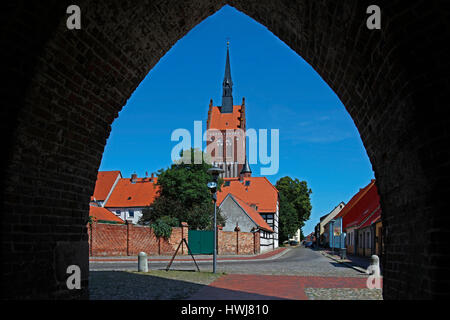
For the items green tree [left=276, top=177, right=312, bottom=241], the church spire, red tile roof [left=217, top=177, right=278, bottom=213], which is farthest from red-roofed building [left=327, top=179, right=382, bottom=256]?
the church spire

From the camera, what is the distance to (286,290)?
10031mm

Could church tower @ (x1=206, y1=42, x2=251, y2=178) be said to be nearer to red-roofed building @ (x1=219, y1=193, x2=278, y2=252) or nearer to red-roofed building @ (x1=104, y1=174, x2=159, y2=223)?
red-roofed building @ (x1=104, y1=174, x2=159, y2=223)

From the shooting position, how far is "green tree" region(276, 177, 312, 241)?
60875 mm

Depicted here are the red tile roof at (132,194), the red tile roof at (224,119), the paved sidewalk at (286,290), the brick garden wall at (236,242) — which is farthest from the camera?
the red tile roof at (224,119)

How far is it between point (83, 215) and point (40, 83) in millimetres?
1698

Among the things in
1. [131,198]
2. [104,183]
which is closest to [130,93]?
[131,198]

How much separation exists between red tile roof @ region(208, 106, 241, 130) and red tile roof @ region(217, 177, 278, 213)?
85.8 ft

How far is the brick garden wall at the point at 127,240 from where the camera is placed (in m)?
26.5

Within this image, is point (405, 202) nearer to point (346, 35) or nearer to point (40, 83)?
point (346, 35)

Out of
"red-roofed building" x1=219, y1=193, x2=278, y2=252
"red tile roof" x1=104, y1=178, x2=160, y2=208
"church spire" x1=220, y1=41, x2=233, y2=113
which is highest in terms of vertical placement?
"church spire" x1=220, y1=41, x2=233, y2=113

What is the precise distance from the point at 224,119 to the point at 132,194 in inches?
1244

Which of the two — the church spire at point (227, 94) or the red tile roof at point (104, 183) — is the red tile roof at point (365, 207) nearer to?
the red tile roof at point (104, 183)

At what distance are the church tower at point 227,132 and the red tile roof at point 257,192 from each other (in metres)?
19.7

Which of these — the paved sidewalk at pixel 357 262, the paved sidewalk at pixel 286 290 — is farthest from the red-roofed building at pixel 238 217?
the paved sidewalk at pixel 286 290
